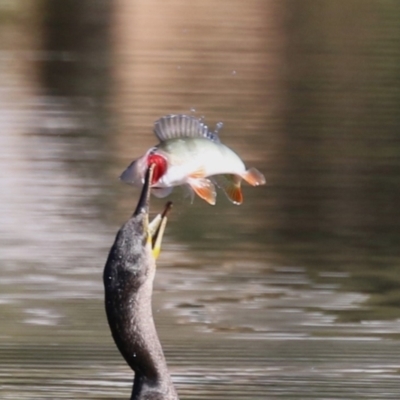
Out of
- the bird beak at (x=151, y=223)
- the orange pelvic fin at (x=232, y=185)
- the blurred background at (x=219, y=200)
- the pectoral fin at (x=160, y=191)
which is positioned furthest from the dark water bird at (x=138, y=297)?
the blurred background at (x=219, y=200)

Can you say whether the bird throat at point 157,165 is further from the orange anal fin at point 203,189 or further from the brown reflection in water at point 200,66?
the brown reflection in water at point 200,66

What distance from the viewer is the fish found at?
11.9 feet

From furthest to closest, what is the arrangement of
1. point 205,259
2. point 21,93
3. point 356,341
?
point 21,93 < point 205,259 < point 356,341

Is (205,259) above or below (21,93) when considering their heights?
below

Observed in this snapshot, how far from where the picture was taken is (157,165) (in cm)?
361

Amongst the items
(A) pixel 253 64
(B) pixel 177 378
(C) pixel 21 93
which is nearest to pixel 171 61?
(A) pixel 253 64

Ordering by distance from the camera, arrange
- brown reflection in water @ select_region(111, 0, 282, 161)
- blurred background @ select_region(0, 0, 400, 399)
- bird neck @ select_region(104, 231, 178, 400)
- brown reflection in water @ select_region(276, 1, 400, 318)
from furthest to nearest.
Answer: brown reflection in water @ select_region(111, 0, 282, 161)
brown reflection in water @ select_region(276, 1, 400, 318)
blurred background @ select_region(0, 0, 400, 399)
bird neck @ select_region(104, 231, 178, 400)

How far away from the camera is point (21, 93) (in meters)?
10.0

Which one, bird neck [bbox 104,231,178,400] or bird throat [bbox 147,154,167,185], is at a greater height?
bird throat [bbox 147,154,167,185]

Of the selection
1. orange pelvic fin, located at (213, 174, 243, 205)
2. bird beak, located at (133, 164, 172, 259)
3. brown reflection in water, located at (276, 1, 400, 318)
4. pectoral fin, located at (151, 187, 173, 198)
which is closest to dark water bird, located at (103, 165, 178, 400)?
bird beak, located at (133, 164, 172, 259)

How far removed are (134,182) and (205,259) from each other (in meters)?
3.21

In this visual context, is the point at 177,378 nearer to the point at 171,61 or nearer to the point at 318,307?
the point at 318,307

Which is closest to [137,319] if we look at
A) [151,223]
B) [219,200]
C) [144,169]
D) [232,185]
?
[151,223]

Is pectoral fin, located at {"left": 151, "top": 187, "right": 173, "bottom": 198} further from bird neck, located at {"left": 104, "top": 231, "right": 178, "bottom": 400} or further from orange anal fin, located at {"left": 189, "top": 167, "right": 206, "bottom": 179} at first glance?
bird neck, located at {"left": 104, "top": 231, "right": 178, "bottom": 400}
